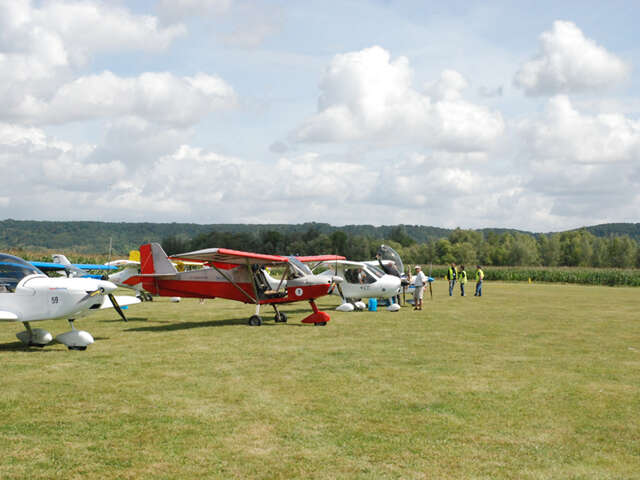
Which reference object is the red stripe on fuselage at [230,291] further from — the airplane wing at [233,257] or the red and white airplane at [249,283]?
the airplane wing at [233,257]

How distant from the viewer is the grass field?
4.72 metres

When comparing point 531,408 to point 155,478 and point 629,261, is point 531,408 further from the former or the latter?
point 629,261

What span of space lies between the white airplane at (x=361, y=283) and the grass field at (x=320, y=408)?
22.5ft

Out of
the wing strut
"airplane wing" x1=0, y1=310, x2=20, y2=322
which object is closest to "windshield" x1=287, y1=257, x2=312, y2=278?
the wing strut

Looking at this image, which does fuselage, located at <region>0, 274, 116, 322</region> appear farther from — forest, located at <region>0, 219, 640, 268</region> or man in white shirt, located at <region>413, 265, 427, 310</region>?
forest, located at <region>0, 219, 640, 268</region>

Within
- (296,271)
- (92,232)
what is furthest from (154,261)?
(92,232)

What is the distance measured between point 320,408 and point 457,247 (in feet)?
318

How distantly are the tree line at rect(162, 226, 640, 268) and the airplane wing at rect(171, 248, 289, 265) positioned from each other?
2973 inches

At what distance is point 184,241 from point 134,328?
101028mm

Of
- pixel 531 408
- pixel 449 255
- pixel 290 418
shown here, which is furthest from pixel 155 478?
pixel 449 255

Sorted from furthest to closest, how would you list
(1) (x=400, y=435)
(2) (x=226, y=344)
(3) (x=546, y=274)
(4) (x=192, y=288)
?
(3) (x=546, y=274) → (4) (x=192, y=288) → (2) (x=226, y=344) → (1) (x=400, y=435)

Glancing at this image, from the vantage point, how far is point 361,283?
19.6 meters

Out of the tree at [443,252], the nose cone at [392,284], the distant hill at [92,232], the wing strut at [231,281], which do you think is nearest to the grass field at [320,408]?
the wing strut at [231,281]

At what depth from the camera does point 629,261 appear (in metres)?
98.9
